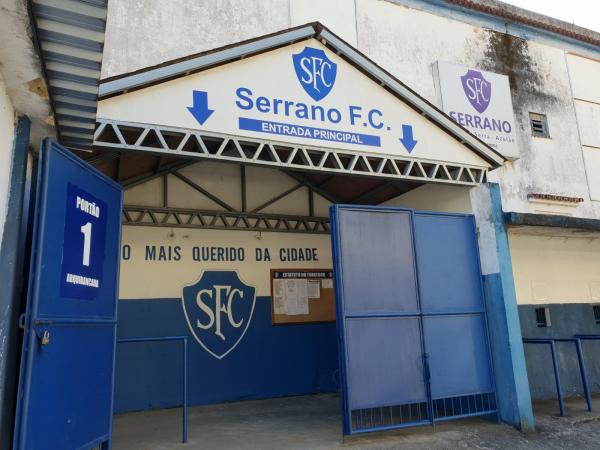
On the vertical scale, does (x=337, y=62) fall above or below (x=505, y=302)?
above

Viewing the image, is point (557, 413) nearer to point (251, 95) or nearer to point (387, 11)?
point (251, 95)

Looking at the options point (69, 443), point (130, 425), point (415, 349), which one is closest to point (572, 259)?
point (415, 349)

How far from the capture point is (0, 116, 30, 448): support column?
362 centimetres

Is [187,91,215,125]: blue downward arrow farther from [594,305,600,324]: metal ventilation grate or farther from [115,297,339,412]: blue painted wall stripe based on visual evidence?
[594,305,600,324]: metal ventilation grate

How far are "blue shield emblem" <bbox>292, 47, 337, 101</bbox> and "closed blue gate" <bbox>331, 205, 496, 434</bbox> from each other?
1664mm

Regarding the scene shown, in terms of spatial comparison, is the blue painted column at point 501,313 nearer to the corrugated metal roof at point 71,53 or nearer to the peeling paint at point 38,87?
the corrugated metal roof at point 71,53

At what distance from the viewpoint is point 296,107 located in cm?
664

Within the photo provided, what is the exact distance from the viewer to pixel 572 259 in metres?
10.7

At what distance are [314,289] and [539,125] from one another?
7238mm

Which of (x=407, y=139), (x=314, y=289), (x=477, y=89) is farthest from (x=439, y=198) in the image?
(x=477, y=89)

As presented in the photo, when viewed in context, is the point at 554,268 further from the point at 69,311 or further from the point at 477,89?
the point at 69,311

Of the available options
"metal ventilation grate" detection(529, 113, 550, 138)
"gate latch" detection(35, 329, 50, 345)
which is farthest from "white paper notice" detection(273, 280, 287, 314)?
"metal ventilation grate" detection(529, 113, 550, 138)

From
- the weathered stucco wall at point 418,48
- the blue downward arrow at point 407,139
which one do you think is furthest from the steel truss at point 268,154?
the weathered stucco wall at point 418,48

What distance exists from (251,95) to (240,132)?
558 mm
